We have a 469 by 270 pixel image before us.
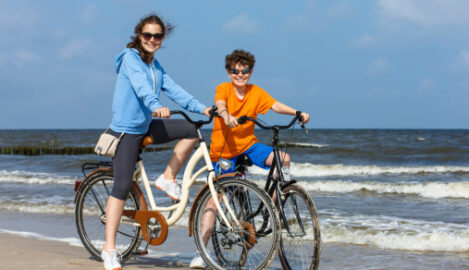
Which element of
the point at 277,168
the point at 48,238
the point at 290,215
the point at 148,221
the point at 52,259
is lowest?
the point at 48,238

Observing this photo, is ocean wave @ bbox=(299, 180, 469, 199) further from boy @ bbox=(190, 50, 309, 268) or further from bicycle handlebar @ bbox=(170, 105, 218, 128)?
bicycle handlebar @ bbox=(170, 105, 218, 128)

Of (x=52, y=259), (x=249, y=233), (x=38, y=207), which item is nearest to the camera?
(x=249, y=233)

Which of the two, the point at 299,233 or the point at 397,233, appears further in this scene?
the point at 397,233

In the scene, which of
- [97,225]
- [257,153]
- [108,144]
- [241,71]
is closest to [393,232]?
[257,153]

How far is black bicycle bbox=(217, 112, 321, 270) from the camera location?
362 centimetres

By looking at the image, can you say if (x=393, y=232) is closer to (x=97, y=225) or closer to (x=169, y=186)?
(x=169, y=186)

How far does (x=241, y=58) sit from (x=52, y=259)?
2499mm

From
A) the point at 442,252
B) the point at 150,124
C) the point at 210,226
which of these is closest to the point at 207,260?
the point at 210,226

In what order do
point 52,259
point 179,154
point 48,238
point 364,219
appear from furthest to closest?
point 364,219, point 48,238, point 52,259, point 179,154

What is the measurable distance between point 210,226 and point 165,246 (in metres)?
1.91

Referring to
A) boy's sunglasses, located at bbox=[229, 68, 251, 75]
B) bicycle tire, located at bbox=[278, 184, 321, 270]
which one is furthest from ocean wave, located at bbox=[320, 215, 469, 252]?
boy's sunglasses, located at bbox=[229, 68, 251, 75]

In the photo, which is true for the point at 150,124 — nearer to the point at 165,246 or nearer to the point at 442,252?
the point at 165,246

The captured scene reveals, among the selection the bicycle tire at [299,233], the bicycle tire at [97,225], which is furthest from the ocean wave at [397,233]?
the bicycle tire at [97,225]

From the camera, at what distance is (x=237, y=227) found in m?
3.64
